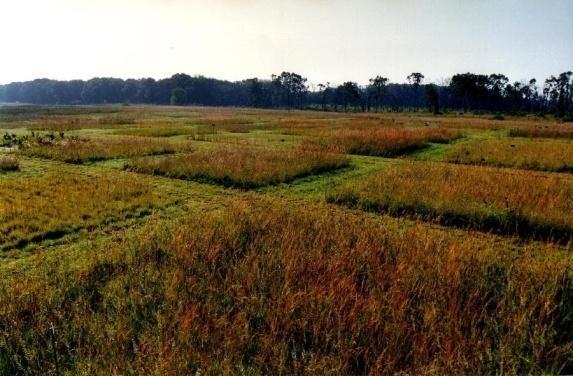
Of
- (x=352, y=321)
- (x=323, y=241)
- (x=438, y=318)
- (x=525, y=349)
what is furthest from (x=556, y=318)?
(x=323, y=241)

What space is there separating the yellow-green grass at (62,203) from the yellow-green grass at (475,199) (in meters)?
6.50

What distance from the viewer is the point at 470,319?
5406 mm

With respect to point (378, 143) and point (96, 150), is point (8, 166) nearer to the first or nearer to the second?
point (96, 150)

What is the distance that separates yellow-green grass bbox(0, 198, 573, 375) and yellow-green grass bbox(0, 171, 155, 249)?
1953 millimetres

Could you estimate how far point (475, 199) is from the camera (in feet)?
39.6

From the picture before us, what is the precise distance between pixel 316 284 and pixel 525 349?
2.75m

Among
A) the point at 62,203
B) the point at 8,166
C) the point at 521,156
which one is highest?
the point at 521,156

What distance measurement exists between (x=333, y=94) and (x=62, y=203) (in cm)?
15179

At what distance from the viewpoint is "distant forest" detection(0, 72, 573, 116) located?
111 m

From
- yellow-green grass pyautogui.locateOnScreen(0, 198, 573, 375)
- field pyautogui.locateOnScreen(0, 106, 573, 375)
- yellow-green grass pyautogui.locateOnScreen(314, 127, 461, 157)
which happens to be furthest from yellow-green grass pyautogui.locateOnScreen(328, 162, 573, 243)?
yellow-green grass pyautogui.locateOnScreen(314, 127, 461, 157)

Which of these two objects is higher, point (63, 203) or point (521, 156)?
point (521, 156)

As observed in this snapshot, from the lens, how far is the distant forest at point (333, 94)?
11106 centimetres

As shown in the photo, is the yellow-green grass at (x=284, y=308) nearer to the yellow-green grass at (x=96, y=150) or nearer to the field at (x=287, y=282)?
the field at (x=287, y=282)

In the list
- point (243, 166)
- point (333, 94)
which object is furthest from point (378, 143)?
point (333, 94)
